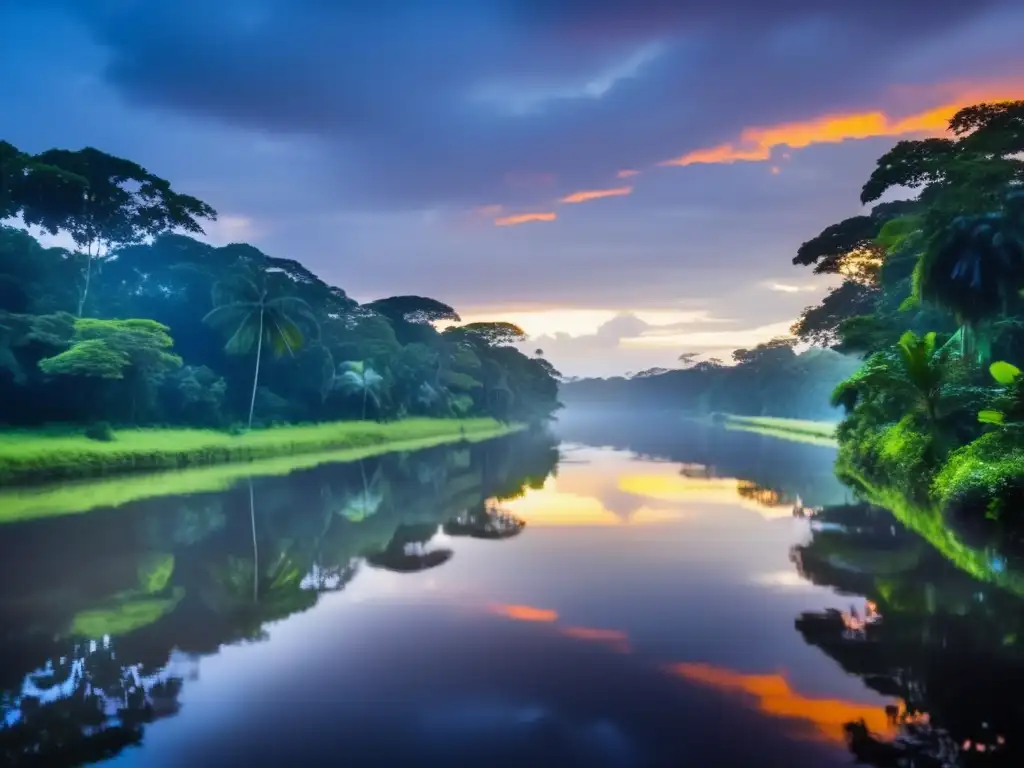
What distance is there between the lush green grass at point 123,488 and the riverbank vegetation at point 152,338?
2.29 meters

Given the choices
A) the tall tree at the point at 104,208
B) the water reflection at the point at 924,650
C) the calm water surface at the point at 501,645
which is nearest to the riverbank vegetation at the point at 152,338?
the tall tree at the point at 104,208

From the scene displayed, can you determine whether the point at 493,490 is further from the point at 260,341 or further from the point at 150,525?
the point at 260,341

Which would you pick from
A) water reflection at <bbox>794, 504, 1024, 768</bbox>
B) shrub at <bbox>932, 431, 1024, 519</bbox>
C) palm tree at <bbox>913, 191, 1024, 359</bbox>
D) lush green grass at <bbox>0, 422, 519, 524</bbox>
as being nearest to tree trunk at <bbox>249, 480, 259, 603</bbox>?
lush green grass at <bbox>0, 422, 519, 524</bbox>

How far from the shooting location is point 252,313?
144 feet

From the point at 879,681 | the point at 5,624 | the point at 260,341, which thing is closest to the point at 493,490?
the point at 5,624

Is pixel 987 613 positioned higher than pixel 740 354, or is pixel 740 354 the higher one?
pixel 740 354

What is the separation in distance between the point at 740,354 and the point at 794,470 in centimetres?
10369

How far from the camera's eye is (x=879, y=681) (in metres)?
6.78

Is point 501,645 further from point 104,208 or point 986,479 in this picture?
point 104,208

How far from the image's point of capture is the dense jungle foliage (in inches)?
1394

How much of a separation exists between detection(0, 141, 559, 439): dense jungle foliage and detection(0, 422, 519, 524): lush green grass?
6.72 m

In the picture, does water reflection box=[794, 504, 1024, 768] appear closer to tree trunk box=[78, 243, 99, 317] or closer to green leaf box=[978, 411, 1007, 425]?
green leaf box=[978, 411, 1007, 425]

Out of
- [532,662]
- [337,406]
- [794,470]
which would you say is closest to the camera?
[532,662]

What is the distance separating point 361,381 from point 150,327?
1984 centimetres
